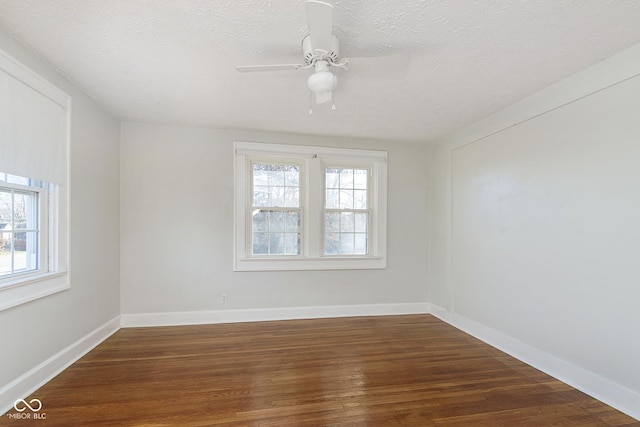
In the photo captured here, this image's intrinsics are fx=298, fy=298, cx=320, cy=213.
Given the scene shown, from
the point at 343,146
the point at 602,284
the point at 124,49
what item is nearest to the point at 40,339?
the point at 124,49

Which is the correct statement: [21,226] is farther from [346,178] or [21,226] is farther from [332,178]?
[346,178]

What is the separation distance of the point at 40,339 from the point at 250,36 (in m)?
2.64

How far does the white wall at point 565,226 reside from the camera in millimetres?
2010

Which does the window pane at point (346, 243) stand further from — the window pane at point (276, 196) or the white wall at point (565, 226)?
the white wall at point (565, 226)

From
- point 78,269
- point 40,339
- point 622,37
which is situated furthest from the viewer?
point 78,269

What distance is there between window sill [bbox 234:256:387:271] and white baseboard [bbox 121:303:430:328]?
20.5 inches

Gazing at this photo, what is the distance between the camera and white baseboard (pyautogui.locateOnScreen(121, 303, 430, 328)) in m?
3.50

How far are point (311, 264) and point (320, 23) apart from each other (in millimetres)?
2927

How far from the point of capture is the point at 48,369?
7.46 ft

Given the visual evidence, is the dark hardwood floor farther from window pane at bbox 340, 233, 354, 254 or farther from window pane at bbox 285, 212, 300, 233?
window pane at bbox 285, 212, 300, 233

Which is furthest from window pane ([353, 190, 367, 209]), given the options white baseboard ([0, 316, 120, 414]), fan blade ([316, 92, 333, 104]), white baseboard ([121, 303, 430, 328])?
white baseboard ([0, 316, 120, 414])

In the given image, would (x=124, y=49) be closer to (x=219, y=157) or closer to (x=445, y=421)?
(x=219, y=157)

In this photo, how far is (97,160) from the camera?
2.96 metres

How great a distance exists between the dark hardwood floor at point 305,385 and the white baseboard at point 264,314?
23 cm
